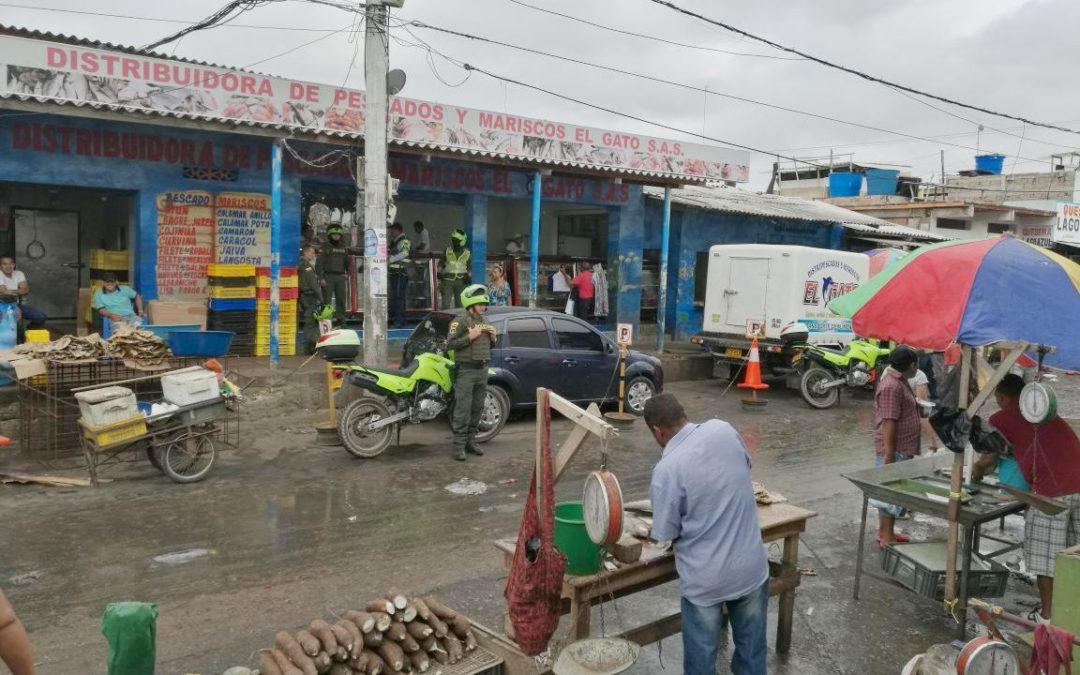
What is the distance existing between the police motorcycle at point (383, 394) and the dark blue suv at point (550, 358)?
456mm

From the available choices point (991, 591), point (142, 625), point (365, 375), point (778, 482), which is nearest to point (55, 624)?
point (142, 625)

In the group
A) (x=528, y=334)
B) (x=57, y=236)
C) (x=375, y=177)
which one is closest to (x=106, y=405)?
(x=375, y=177)

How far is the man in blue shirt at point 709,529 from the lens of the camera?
13.1ft

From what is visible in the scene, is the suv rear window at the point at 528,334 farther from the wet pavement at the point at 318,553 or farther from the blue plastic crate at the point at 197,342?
the blue plastic crate at the point at 197,342

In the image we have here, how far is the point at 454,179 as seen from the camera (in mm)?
16766

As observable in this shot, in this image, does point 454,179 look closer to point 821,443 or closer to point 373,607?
point 821,443

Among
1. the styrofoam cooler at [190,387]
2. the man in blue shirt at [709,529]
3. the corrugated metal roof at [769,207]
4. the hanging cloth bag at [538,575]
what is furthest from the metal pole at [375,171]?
the corrugated metal roof at [769,207]

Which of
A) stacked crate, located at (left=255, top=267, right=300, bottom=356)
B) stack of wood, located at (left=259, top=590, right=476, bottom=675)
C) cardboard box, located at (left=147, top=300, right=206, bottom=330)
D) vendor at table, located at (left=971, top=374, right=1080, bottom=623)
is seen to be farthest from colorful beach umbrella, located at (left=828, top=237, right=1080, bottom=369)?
stacked crate, located at (left=255, top=267, right=300, bottom=356)

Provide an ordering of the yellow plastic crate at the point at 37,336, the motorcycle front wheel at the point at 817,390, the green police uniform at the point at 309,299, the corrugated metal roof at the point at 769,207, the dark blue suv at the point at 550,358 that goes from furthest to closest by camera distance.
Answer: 1. the corrugated metal roof at the point at 769,207
2. the motorcycle front wheel at the point at 817,390
3. the green police uniform at the point at 309,299
4. the dark blue suv at the point at 550,358
5. the yellow plastic crate at the point at 37,336

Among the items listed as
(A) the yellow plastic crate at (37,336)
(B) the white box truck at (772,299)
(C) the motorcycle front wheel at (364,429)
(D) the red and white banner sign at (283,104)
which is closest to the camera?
(C) the motorcycle front wheel at (364,429)

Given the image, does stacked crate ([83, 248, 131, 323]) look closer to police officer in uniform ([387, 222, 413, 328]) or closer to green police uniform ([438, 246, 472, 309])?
police officer in uniform ([387, 222, 413, 328])

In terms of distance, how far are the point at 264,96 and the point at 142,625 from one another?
10.9m

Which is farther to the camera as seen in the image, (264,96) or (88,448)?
(264,96)

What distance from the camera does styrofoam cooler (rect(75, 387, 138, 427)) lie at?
785 centimetres
